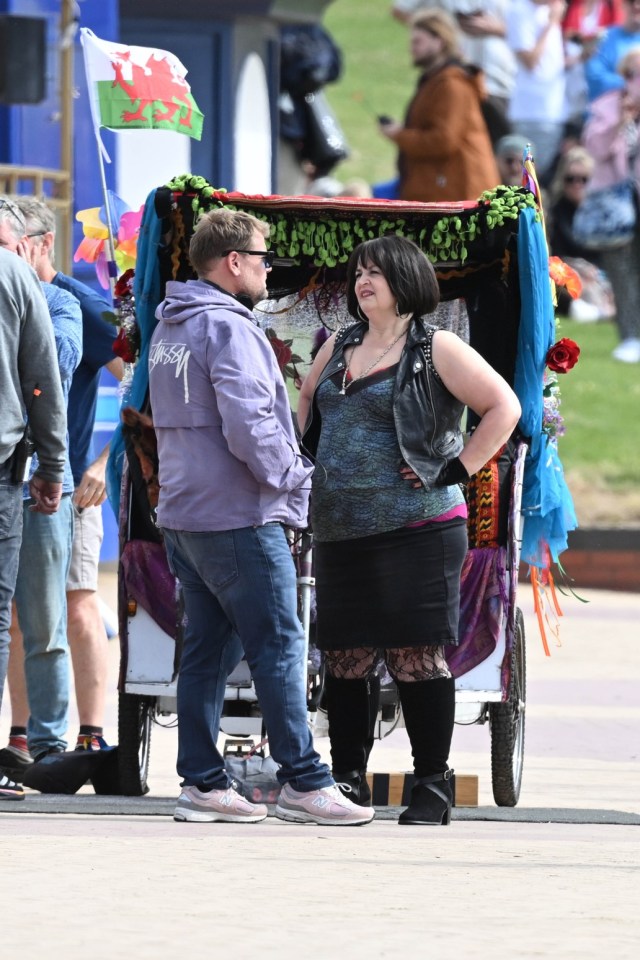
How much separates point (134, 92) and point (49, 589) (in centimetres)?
186

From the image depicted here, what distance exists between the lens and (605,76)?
17.8m

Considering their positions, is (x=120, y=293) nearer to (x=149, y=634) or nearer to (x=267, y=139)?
(x=149, y=634)

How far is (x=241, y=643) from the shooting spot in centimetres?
662

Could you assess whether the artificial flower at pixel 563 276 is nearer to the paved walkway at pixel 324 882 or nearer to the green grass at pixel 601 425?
the paved walkway at pixel 324 882

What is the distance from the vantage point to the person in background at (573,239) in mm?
19547

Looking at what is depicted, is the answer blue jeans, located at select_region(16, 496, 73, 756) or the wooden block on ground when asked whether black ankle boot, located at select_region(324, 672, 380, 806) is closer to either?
the wooden block on ground

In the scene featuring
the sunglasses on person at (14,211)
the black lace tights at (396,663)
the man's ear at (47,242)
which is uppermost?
the sunglasses on person at (14,211)

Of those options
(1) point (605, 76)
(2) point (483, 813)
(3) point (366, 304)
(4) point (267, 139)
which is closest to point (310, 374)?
(3) point (366, 304)

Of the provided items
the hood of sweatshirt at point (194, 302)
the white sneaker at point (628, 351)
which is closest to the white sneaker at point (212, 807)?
the hood of sweatshirt at point (194, 302)

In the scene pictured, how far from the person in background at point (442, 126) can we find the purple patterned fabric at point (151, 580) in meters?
8.65

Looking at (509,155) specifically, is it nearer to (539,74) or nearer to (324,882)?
(539,74)

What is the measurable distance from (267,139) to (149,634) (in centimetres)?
894

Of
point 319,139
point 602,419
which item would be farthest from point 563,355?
point 319,139

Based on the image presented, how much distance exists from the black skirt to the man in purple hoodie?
7.4 inches
